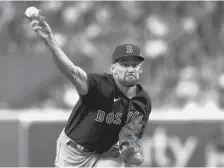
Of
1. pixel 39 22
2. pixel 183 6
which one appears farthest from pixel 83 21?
pixel 39 22

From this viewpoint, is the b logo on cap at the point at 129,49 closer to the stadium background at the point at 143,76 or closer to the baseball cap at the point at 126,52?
the baseball cap at the point at 126,52

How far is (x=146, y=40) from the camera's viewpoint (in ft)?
32.4

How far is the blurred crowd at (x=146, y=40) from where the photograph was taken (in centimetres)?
928

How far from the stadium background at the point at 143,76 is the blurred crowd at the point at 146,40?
2 centimetres

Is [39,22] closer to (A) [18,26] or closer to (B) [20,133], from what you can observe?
(B) [20,133]

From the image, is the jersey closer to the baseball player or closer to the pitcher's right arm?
the baseball player

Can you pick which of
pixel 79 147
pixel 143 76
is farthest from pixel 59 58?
pixel 143 76

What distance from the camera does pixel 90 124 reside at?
13.9 feet

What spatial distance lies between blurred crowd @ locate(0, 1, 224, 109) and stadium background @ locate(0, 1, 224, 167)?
0.8 inches

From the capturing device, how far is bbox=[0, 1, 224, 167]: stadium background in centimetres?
770

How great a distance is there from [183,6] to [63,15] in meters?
2.47

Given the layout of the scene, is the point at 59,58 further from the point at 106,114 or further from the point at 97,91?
the point at 106,114

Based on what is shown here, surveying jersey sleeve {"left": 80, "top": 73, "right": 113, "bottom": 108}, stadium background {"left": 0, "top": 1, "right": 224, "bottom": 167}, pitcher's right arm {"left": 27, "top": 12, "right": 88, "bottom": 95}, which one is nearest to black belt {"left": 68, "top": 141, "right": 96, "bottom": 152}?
jersey sleeve {"left": 80, "top": 73, "right": 113, "bottom": 108}

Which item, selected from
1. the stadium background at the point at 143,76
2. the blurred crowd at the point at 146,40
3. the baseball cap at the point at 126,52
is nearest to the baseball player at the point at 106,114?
the baseball cap at the point at 126,52
